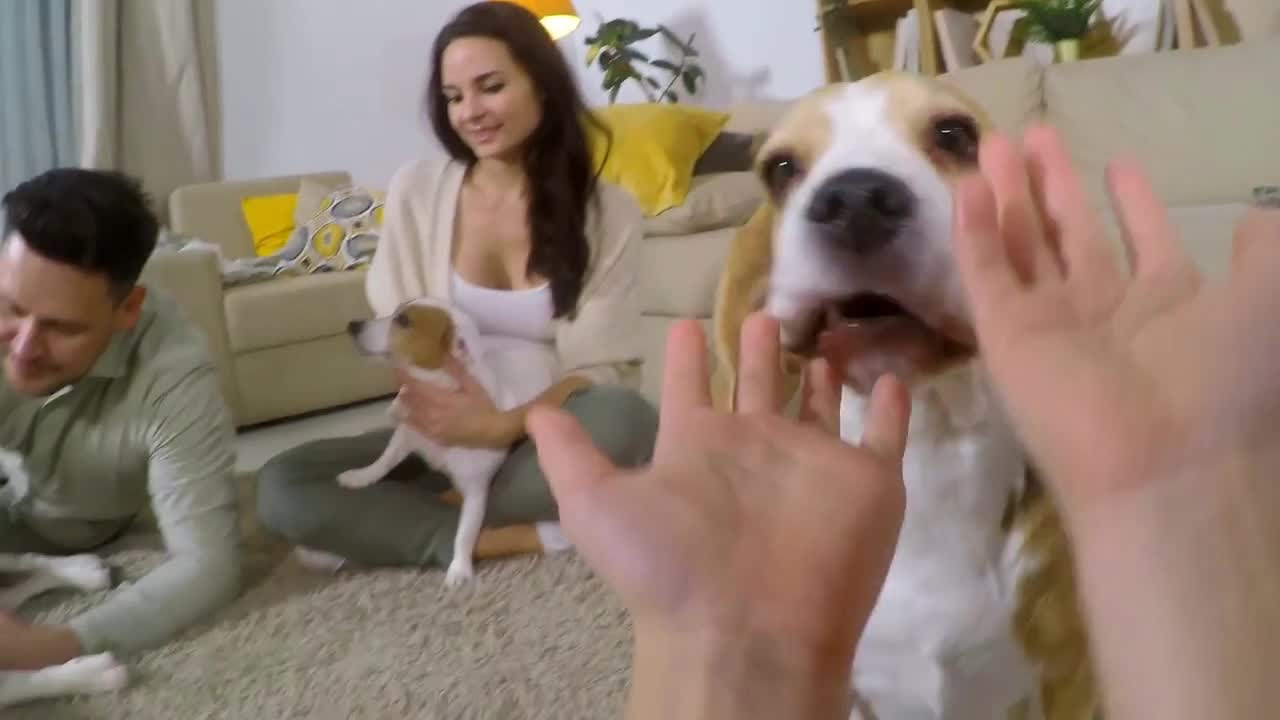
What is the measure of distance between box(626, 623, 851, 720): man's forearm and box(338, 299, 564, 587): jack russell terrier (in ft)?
3.99

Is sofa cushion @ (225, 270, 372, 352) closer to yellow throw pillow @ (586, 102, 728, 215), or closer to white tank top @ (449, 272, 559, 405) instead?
yellow throw pillow @ (586, 102, 728, 215)

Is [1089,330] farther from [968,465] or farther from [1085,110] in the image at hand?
[1085,110]

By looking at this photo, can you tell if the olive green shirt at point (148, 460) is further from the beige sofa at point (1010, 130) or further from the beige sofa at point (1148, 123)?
the beige sofa at point (1148, 123)

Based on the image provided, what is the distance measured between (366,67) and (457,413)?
3294 mm

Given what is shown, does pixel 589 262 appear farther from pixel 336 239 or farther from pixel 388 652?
pixel 336 239

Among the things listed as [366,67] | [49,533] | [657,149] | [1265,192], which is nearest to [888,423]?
[49,533]

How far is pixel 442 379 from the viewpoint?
Result: 1.85m

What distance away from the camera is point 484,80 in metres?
1.72

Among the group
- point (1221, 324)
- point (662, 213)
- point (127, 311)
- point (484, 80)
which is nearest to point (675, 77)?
point (662, 213)

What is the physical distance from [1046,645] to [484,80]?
1.25 meters

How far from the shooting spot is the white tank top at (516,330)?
1910mm

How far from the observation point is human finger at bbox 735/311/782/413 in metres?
0.68

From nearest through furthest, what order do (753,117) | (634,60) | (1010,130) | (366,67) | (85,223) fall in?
(85,223), (1010,130), (753,117), (634,60), (366,67)

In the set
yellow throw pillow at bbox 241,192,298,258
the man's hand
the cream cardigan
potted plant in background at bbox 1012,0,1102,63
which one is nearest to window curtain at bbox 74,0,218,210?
yellow throw pillow at bbox 241,192,298,258
